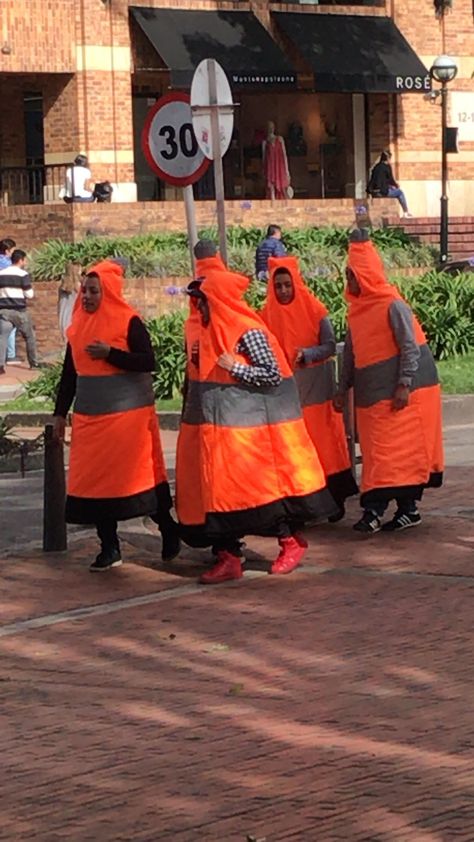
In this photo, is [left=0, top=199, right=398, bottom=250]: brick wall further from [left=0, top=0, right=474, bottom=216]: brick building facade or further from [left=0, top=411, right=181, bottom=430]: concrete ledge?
[left=0, top=411, right=181, bottom=430]: concrete ledge

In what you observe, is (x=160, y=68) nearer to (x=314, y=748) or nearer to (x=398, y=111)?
(x=398, y=111)

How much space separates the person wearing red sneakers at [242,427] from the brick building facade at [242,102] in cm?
2430

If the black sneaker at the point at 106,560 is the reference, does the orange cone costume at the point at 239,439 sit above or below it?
above

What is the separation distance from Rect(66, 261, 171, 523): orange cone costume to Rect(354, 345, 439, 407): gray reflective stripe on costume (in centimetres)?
155

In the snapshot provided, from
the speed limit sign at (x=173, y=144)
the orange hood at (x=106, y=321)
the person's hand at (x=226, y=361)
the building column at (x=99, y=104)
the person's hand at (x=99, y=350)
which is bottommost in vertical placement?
the person's hand at (x=226, y=361)

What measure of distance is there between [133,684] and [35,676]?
502 mm

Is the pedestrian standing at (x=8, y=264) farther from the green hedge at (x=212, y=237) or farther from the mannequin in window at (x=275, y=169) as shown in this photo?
the mannequin in window at (x=275, y=169)

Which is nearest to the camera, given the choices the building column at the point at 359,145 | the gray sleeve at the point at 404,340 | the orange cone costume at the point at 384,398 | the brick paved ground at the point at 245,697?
the brick paved ground at the point at 245,697

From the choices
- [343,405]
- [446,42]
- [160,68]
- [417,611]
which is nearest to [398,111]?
[446,42]

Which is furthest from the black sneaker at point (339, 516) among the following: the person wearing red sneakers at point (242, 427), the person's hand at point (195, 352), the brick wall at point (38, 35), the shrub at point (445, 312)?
the brick wall at point (38, 35)

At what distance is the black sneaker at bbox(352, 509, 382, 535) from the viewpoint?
12203 mm

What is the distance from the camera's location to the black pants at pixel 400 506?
12.1 metres

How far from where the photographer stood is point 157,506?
11.1 m

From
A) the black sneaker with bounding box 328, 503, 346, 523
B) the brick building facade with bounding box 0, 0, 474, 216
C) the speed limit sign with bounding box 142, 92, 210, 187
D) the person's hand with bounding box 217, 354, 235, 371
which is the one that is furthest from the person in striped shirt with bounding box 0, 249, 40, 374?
the person's hand with bounding box 217, 354, 235, 371
